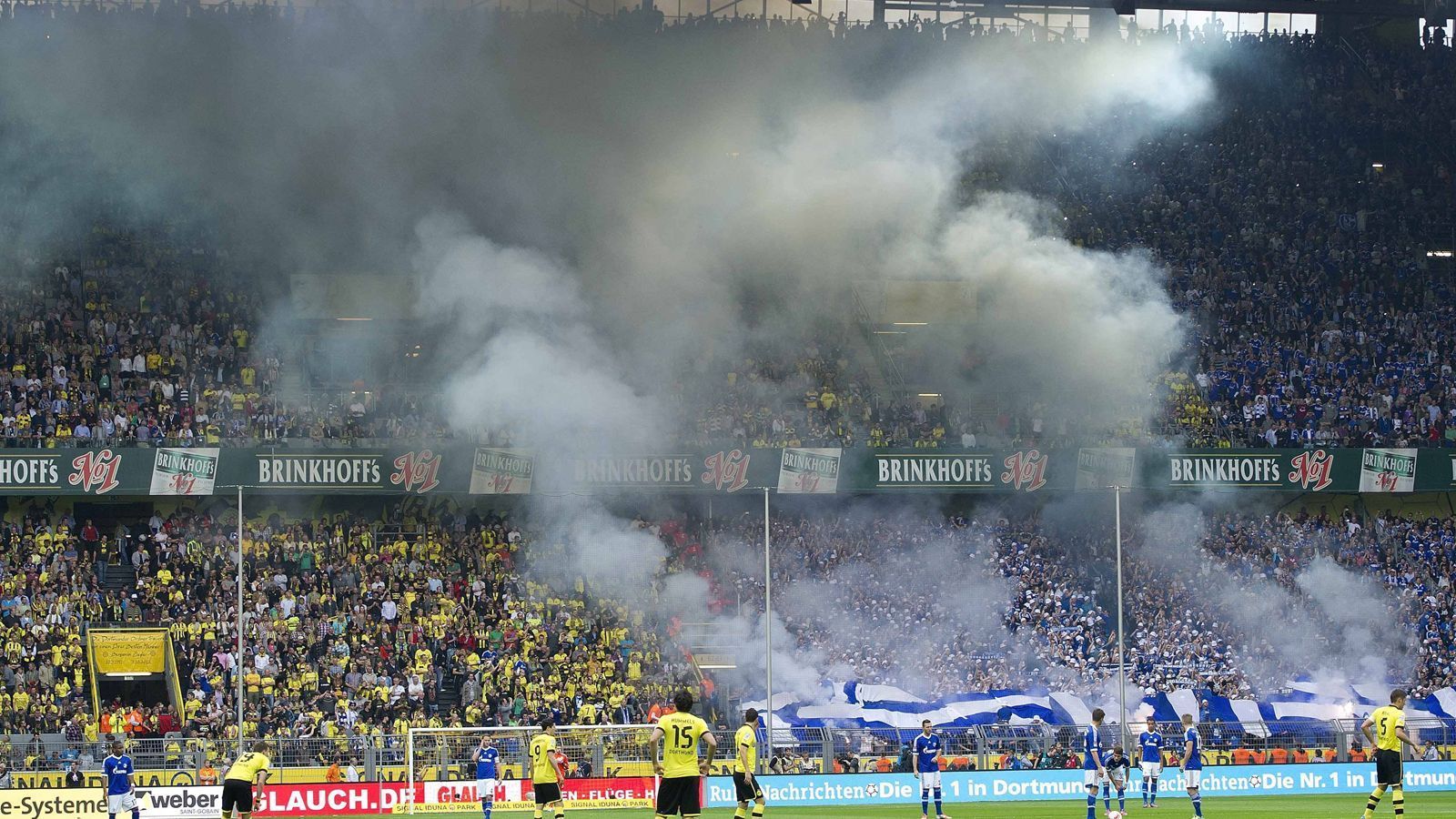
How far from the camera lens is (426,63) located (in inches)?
1960

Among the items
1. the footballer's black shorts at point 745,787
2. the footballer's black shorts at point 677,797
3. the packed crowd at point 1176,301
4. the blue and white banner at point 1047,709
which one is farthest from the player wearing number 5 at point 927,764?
the packed crowd at point 1176,301

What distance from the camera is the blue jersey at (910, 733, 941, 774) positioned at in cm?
2616

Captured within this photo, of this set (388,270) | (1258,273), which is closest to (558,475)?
(388,270)

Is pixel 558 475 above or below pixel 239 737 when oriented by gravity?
above

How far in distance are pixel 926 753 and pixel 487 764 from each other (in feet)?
23.5

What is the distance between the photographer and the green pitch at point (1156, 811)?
2822 cm

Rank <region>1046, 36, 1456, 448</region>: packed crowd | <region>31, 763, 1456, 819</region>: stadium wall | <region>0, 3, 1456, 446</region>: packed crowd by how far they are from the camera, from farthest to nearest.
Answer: <region>1046, 36, 1456, 448</region>: packed crowd → <region>0, 3, 1456, 446</region>: packed crowd → <region>31, 763, 1456, 819</region>: stadium wall

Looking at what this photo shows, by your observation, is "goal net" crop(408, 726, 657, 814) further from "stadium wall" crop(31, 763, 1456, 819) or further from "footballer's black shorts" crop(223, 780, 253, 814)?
"footballer's black shorts" crop(223, 780, 253, 814)

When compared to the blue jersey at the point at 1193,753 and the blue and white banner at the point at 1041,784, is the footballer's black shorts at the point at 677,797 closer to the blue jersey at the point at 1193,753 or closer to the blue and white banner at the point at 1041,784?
the blue jersey at the point at 1193,753

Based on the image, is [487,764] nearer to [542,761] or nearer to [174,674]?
[542,761]

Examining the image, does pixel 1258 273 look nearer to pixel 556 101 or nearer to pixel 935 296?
pixel 935 296

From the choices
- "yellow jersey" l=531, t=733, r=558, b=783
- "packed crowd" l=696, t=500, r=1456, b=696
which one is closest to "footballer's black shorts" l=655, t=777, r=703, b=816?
"yellow jersey" l=531, t=733, r=558, b=783

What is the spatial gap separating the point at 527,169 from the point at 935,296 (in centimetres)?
1148

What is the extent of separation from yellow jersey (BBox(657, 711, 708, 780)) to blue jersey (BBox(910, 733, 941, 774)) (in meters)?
9.41
